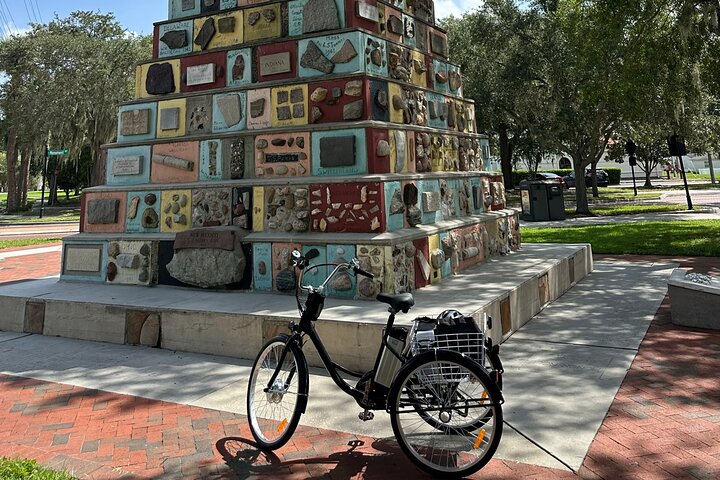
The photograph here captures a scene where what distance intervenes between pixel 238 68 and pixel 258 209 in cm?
193

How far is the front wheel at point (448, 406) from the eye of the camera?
9.68 ft

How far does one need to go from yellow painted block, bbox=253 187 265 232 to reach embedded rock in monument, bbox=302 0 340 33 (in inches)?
82.1

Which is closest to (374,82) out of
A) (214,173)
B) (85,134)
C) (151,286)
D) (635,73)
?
(214,173)

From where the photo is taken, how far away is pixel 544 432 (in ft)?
11.5

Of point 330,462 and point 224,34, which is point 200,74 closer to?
point 224,34

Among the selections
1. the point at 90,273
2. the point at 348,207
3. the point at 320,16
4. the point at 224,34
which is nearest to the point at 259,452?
the point at 348,207

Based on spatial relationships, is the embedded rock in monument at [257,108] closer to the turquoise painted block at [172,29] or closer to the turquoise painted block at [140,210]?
the turquoise painted block at [172,29]

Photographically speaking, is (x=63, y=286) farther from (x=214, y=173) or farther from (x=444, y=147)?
(x=444, y=147)

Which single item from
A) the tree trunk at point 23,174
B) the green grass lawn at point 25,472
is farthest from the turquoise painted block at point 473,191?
the tree trunk at point 23,174

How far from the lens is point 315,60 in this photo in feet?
21.9

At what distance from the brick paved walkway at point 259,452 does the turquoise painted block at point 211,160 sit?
3.32 metres

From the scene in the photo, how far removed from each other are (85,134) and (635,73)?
32.6 m

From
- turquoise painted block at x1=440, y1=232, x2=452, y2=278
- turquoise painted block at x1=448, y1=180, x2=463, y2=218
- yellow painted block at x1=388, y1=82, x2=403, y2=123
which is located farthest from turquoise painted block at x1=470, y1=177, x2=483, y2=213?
yellow painted block at x1=388, y1=82, x2=403, y2=123

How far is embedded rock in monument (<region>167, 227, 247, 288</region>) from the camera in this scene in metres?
6.52
